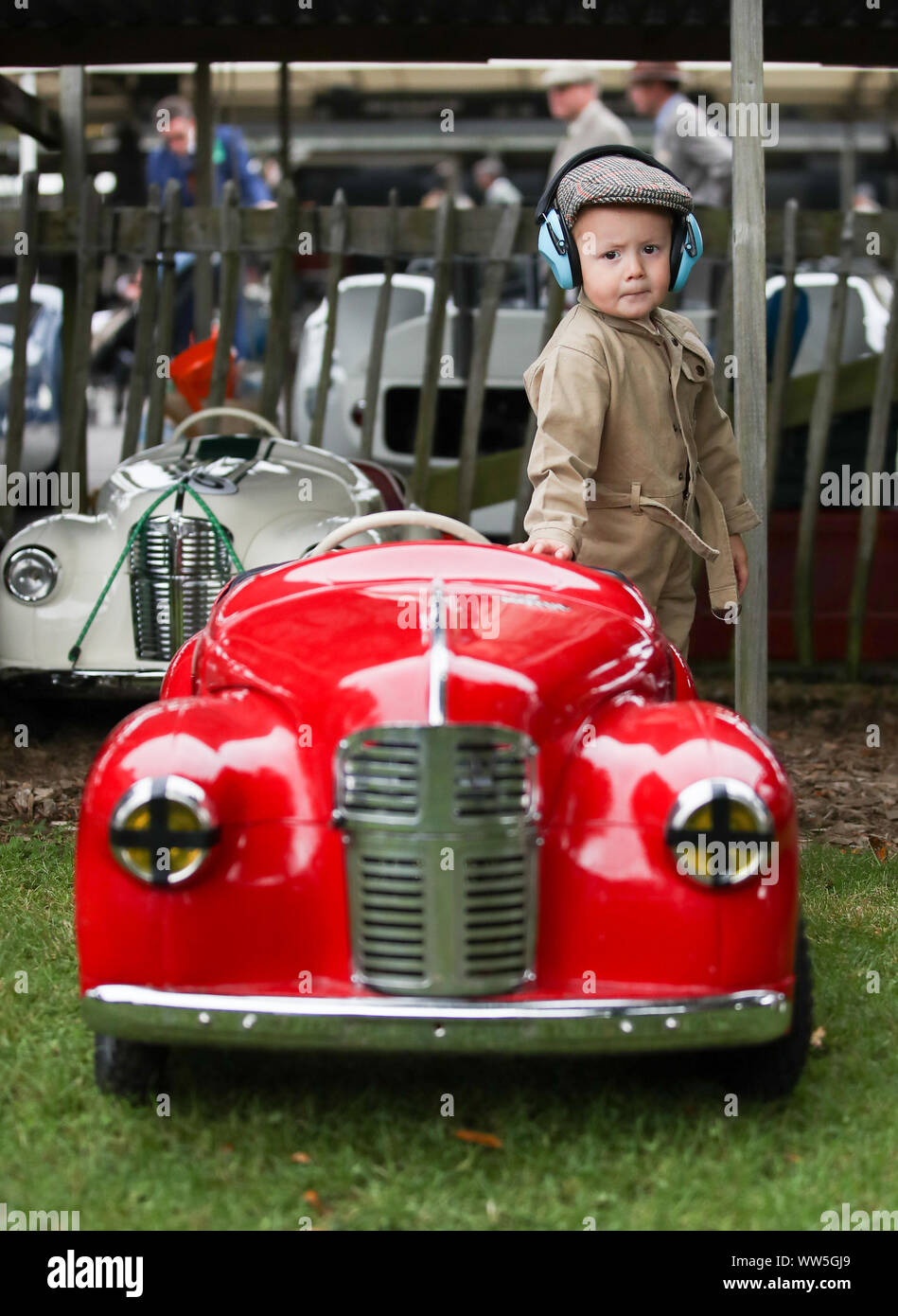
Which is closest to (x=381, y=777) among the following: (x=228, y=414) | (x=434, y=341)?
(x=228, y=414)

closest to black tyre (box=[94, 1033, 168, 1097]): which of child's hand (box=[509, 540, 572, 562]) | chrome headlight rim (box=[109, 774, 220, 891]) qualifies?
chrome headlight rim (box=[109, 774, 220, 891])

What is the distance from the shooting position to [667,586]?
375 centimetres

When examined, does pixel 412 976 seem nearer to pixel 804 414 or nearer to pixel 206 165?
pixel 804 414

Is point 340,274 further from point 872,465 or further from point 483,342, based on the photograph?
point 872,465

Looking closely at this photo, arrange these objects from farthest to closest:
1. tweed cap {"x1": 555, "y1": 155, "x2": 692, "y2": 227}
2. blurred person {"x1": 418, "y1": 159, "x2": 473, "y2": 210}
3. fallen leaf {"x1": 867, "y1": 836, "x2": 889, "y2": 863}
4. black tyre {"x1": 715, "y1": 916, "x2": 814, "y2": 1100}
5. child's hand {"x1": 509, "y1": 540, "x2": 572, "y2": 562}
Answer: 1. blurred person {"x1": 418, "y1": 159, "x2": 473, "y2": 210}
2. fallen leaf {"x1": 867, "y1": 836, "x2": 889, "y2": 863}
3. tweed cap {"x1": 555, "y1": 155, "x2": 692, "y2": 227}
4. child's hand {"x1": 509, "y1": 540, "x2": 572, "y2": 562}
5. black tyre {"x1": 715, "y1": 916, "x2": 814, "y2": 1100}

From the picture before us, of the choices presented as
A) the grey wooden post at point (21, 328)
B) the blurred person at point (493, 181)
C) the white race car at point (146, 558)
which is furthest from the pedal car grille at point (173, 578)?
the blurred person at point (493, 181)

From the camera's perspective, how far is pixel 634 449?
3562 millimetres

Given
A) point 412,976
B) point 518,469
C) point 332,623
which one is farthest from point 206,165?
point 412,976

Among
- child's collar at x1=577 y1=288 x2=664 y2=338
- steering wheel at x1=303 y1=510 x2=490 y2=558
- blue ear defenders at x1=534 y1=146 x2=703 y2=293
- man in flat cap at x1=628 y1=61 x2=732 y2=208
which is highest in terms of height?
man in flat cap at x1=628 y1=61 x2=732 y2=208

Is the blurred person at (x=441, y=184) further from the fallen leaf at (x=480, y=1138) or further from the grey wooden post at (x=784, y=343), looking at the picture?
the fallen leaf at (x=480, y=1138)

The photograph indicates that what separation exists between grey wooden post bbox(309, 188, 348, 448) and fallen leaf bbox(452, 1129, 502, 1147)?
13.2 feet

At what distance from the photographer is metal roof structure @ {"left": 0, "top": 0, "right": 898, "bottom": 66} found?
541cm

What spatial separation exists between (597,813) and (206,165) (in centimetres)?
638

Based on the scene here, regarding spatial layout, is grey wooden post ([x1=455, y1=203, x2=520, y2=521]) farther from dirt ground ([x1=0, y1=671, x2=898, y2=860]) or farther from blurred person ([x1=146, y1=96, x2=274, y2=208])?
blurred person ([x1=146, y1=96, x2=274, y2=208])
